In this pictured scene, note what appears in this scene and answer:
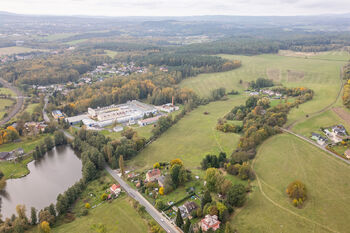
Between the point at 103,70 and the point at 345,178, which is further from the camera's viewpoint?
the point at 103,70

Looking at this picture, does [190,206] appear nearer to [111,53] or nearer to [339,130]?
[339,130]

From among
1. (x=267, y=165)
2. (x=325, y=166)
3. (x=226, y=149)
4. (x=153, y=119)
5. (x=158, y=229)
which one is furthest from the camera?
(x=153, y=119)

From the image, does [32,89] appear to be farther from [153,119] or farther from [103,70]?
[153,119]

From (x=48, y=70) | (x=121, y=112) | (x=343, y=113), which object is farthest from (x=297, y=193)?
(x=48, y=70)

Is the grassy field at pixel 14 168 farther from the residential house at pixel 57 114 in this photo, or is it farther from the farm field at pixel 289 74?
the farm field at pixel 289 74

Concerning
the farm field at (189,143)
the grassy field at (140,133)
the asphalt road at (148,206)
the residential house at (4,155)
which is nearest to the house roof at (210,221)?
the asphalt road at (148,206)

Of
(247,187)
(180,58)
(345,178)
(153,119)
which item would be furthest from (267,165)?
(180,58)
